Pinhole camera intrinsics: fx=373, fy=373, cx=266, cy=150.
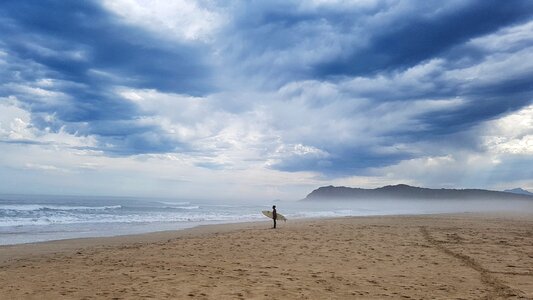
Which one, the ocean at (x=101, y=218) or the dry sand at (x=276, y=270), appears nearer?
the dry sand at (x=276, y=270)

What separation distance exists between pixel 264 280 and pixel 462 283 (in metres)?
4.62

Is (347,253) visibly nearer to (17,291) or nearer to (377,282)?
(377,282)

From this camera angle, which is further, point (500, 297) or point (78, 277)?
point (78, 277)

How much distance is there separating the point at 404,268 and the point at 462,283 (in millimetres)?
1866

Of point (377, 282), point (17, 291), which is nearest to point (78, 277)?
point (17, 291)

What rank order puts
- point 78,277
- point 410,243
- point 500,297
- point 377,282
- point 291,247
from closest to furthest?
point 500,297, point 377,282, point 78,277, point 291,247, point 410,243

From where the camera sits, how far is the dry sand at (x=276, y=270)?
7.97m

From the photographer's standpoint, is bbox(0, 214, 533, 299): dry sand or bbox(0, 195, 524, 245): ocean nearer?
bbox(0, 214, 533, 299): dry sand

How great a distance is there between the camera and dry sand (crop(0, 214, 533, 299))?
7973 mm

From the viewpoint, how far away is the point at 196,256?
41.3 ft

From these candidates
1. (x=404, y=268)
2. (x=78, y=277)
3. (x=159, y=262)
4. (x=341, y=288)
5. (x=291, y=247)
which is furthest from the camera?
(x=291, y=247)

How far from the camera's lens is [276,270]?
10164mm

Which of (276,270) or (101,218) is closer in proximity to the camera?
(276,270)

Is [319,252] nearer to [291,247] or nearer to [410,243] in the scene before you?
[291,247]
